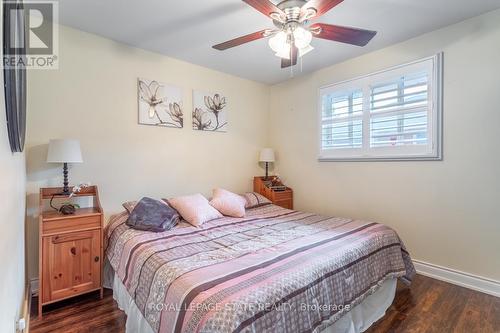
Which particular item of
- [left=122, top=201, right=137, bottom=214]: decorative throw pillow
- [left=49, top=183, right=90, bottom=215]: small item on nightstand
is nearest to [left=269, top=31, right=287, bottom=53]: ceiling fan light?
[left=122, top=201, right=137, bottom=214]: decorative throw pillow

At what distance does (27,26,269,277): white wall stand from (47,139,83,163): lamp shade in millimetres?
271

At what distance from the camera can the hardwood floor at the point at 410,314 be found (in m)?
1.81

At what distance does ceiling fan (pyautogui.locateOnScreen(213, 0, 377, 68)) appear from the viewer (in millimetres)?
1599

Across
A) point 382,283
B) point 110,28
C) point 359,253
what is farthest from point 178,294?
point 110,28

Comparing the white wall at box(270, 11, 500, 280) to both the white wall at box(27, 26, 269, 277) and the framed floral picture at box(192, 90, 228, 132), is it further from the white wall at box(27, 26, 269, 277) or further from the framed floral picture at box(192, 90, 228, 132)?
the white wall at box(27, 26, 269, 277)

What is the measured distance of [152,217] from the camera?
91.7 inches

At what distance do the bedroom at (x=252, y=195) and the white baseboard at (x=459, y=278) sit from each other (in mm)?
10

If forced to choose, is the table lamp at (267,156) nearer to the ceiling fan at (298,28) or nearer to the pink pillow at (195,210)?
the pink pillow at (195,210)

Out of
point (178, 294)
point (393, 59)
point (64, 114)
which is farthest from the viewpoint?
point (393, 59)

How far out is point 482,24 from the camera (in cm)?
228

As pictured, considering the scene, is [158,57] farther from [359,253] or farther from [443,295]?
[443,295]

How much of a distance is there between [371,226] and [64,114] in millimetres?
3146

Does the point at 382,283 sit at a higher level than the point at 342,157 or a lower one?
lower

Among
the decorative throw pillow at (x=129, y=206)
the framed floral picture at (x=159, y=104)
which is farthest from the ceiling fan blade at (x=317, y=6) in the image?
the decorative throw pillow at (x=129, y=206)
